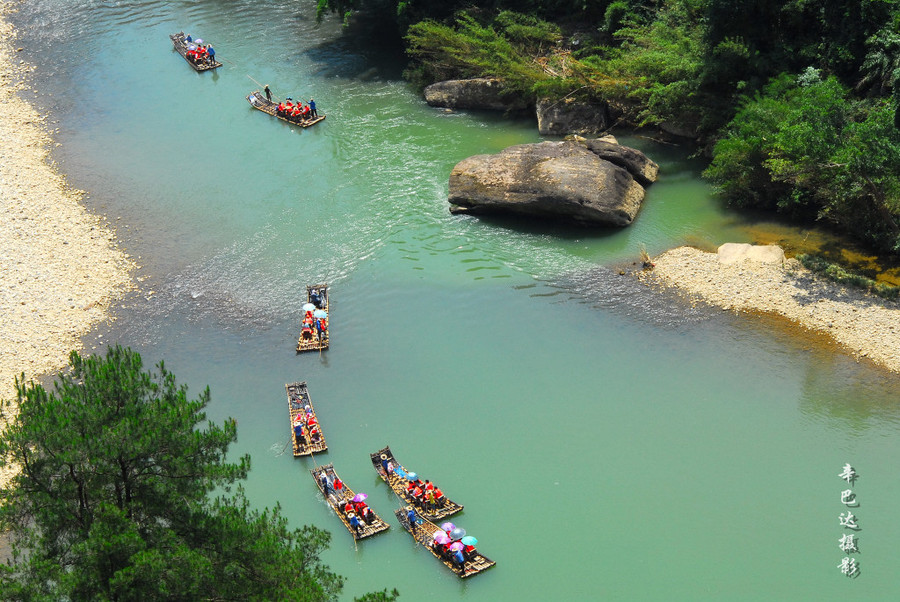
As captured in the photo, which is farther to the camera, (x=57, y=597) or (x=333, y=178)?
(x=333, y=178)

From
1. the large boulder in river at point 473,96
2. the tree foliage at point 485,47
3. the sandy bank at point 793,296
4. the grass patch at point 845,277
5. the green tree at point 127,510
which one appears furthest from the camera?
the large boulder in river at point 473,96

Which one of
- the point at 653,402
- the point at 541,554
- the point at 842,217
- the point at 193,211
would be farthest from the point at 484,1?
the point at 541,554

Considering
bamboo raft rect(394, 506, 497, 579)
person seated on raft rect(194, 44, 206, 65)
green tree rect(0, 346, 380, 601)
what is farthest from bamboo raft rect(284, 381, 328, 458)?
person seated on raft rect(194, 44, 206, 65)

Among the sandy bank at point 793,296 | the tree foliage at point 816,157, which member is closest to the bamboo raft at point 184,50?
the tree foliage at point 816,157

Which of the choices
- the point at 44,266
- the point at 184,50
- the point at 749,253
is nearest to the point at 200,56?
the point at 184,50

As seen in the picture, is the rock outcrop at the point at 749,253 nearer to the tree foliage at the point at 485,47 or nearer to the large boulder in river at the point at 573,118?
the large boulder in river at the point at 573,118

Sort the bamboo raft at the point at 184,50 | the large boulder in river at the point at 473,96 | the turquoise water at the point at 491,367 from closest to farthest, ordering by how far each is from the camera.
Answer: the turquoise water at the point at 491,367, the large boulder in river at the point at 473,96, the bamboo raft at the point at 184,50

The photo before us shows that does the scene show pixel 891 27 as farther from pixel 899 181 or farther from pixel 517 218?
pixel 517 218
